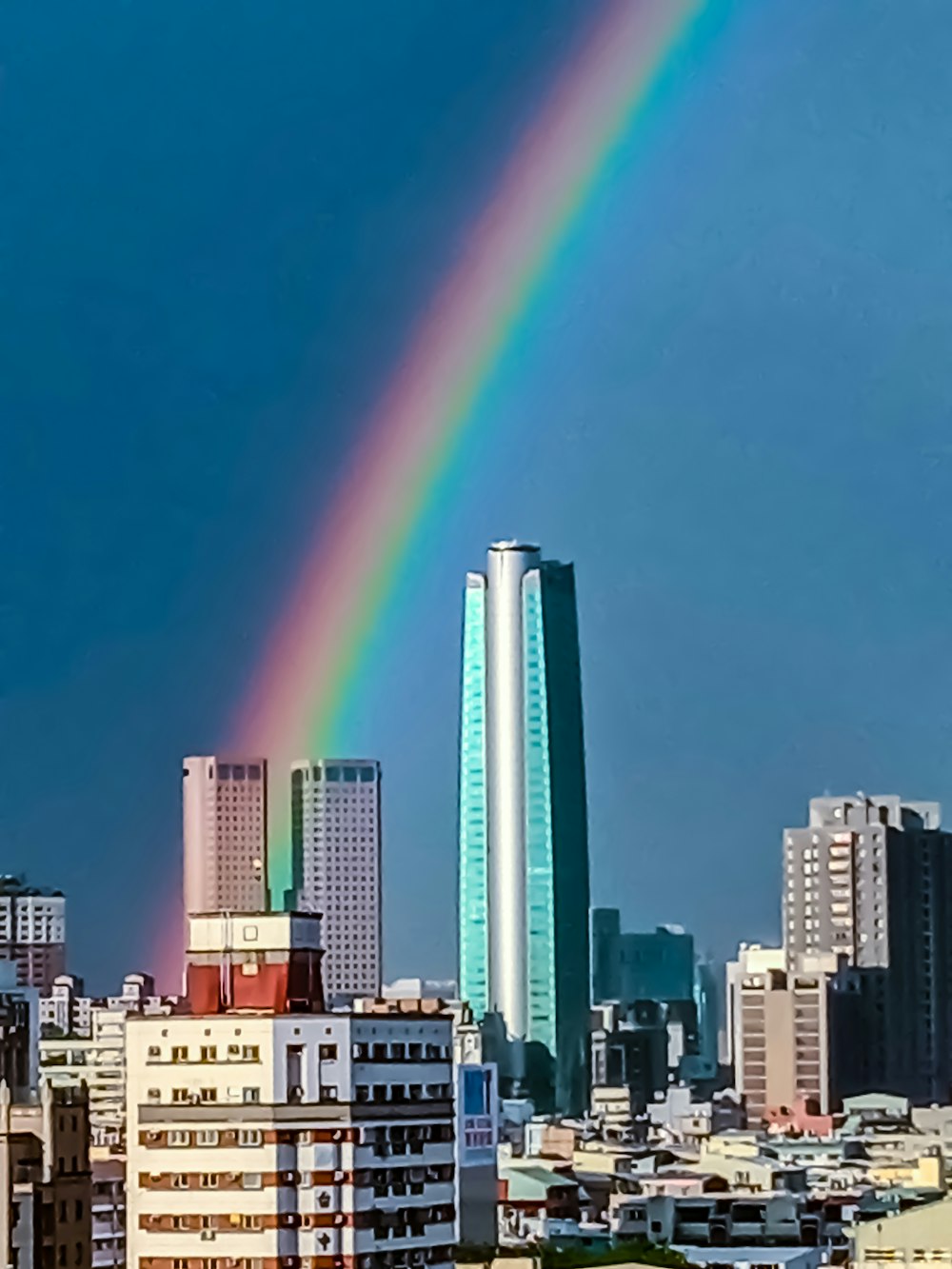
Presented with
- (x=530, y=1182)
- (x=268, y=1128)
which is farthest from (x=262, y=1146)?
(x=530, y=1182)

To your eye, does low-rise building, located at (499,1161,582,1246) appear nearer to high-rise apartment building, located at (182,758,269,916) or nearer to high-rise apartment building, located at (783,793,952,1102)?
high-rise apartment building, located at (182,758,269,916)

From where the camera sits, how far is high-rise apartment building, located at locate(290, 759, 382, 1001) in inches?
1531

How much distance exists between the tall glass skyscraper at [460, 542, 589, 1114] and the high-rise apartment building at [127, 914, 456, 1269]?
4057 centimetres

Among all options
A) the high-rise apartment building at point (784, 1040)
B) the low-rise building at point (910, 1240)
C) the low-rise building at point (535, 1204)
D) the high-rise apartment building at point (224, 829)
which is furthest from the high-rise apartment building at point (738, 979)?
the low-rise building at point (910, 1240)

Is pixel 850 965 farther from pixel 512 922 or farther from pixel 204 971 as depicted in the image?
pixel 204 971

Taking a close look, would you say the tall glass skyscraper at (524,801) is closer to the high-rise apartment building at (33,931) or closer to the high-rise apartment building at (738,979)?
the high-rise apartment building at (738,979)

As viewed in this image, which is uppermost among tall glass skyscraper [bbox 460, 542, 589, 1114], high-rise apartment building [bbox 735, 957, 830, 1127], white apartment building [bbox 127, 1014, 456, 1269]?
tall glass skyscraper [bbox 460, 542, 589, 1114]

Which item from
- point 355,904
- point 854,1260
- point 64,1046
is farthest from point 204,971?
point 355,904

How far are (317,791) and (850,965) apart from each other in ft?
29.6

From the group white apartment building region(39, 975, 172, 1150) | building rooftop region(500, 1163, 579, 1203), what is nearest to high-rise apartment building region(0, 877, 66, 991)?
white apartment building region(39, 975, 172, 1150)

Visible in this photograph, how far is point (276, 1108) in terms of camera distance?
572 inches

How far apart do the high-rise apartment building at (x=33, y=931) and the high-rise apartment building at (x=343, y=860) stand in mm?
2180

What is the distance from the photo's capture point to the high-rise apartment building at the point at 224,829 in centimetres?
3381

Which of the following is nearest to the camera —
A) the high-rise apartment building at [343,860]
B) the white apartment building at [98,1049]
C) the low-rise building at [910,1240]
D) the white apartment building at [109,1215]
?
the white apartment building at [109,1215]
